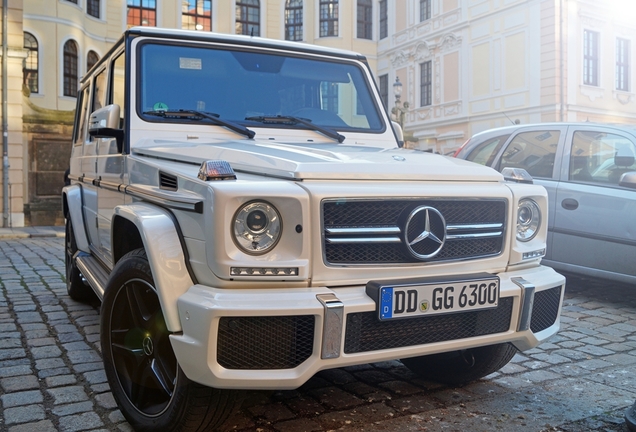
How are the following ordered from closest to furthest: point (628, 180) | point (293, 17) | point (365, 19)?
1. point (628, 180)
2. point (293, 17)
3. point (365, 19)

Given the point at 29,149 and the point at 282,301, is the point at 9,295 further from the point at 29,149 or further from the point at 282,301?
the point at 29,149

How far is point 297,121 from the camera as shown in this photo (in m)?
3.86

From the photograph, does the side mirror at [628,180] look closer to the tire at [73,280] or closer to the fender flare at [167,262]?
the fender flare at [167,262]

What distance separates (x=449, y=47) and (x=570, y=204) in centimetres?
2696

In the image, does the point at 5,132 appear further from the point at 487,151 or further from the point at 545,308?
the point at 545,308

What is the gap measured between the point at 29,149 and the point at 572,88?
20.3m

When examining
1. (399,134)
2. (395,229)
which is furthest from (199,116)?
(395,229)

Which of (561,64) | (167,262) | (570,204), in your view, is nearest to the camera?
(167,262)

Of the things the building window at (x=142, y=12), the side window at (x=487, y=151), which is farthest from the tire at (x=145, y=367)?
the building window at (x=142, y=12)

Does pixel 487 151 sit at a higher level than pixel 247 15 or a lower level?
lower

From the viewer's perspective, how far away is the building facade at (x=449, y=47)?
26.0 m

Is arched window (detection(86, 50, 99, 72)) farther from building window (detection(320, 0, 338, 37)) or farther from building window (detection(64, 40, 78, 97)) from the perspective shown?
building window (detection(320, 0, 338, 37))

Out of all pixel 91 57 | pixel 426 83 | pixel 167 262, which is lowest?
pixel 167 262

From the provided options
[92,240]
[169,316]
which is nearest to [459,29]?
[92,240]
